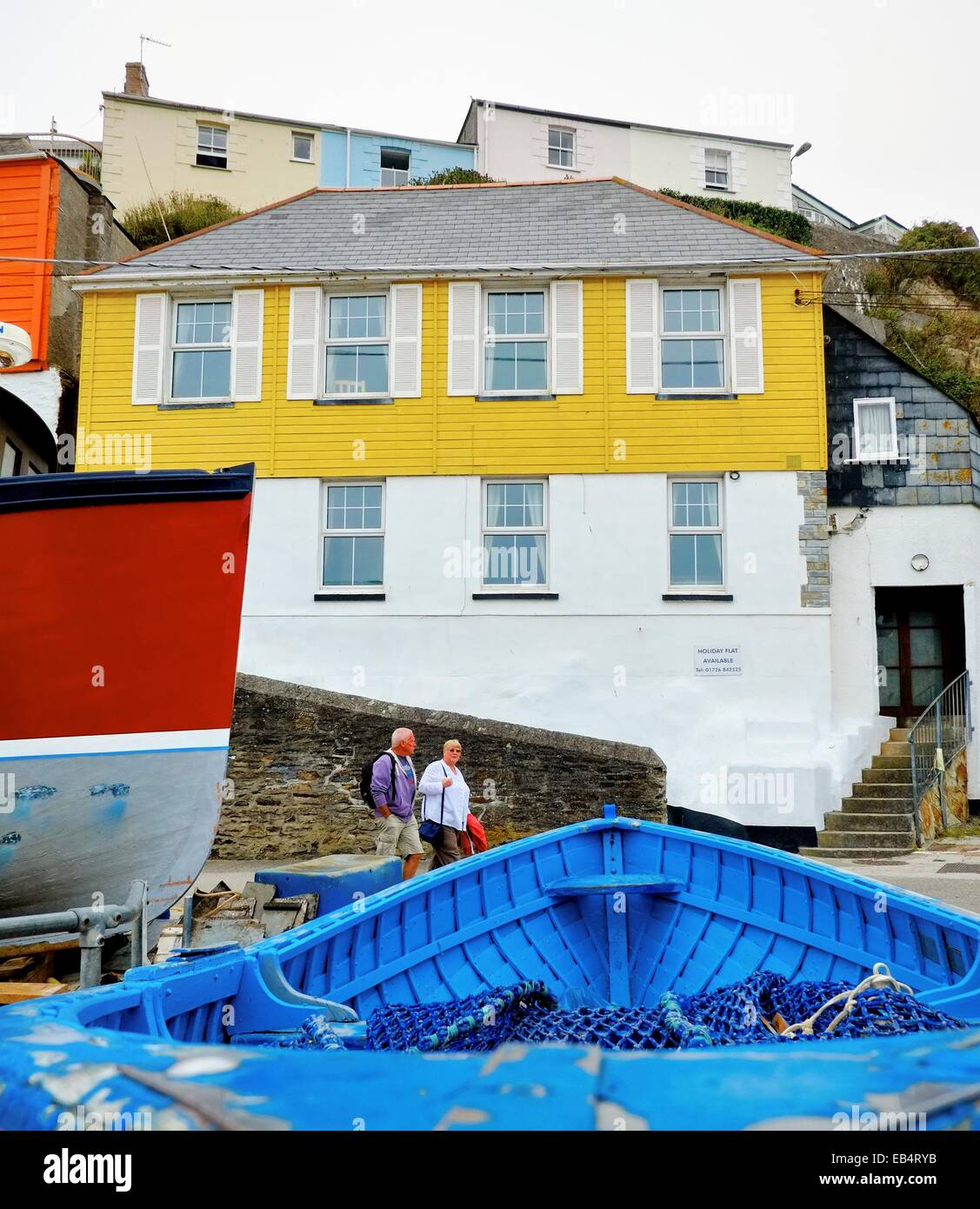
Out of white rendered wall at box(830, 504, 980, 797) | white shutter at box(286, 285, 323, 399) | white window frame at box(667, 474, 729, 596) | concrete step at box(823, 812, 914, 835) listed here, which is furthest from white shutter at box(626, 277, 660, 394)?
concrete step at box(823, 812, 914, 835)

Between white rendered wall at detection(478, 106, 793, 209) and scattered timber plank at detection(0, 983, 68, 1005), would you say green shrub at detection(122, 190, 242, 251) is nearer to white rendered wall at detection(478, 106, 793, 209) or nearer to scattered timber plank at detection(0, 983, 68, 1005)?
white rendered wall at detection(478, 106, 793, 209)

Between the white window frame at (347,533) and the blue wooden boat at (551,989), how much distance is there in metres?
10.9

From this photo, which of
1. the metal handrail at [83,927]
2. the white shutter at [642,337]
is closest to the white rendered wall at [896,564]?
the white shutter at [642,337]

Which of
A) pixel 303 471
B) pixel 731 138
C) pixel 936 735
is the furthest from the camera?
pixel 731 138

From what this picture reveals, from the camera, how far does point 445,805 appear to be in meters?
10.0

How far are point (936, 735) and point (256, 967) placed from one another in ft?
48.4

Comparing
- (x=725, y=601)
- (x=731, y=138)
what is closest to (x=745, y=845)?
(x=725, y=601)

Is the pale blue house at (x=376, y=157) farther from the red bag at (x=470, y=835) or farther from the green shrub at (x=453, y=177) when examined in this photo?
the red bag at (x=470, y=835)

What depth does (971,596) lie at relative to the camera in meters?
17.5

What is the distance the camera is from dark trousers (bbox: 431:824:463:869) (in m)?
10.1

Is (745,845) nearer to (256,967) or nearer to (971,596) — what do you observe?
(256,967)

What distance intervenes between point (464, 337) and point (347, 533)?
3759 millimetres

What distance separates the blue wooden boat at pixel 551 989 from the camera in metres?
1.65

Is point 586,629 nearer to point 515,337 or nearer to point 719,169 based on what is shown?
point 515,337
